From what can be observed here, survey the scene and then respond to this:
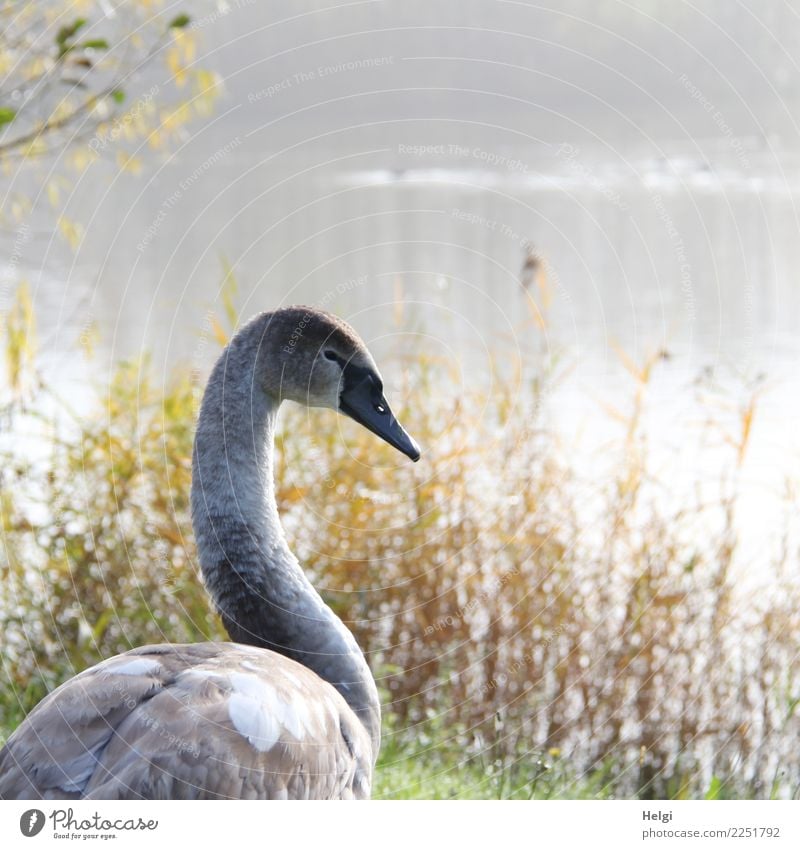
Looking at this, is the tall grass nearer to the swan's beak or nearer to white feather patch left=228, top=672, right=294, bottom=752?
the swan's beak

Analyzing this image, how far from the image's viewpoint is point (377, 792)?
172 inches

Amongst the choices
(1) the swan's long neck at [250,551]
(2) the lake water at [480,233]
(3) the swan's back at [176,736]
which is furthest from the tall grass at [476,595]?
(3) the swan's back at [176,736]

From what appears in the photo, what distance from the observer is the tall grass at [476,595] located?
209 inches

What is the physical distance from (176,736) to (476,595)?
2.84 metres

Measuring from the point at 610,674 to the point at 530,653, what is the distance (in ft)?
1.17

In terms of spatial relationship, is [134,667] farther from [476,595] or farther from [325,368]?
[476,595]

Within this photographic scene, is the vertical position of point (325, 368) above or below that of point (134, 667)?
above

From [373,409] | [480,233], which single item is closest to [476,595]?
[373,409]

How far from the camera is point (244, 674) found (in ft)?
9.46

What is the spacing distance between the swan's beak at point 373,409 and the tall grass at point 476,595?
1.71 metres

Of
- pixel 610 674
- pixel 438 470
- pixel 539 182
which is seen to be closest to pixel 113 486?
pixel 438 470

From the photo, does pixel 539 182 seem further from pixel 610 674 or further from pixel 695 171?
pixel 610 674

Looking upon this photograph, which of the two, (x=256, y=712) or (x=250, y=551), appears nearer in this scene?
(x=256, y=712)

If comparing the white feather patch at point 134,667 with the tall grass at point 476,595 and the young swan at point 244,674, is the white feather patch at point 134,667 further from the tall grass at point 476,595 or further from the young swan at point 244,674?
the tall grass at point 476,595
